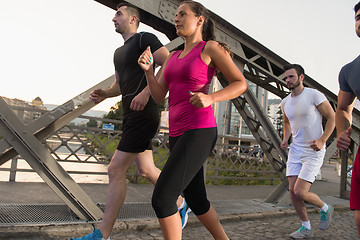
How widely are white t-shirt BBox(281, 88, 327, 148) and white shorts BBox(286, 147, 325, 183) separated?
10cm

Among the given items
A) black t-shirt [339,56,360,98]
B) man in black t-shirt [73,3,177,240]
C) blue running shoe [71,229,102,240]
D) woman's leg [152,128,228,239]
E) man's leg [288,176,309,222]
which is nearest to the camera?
woman's leg [152,128,228,239]

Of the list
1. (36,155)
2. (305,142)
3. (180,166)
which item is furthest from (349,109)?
(36,155)

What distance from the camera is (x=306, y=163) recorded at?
424cm

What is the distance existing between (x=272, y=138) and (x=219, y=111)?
61.8 meters

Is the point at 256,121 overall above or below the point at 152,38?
below

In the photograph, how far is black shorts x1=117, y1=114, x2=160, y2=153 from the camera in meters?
3.11

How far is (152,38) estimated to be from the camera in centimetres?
329

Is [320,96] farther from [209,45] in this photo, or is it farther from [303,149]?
[209,45]

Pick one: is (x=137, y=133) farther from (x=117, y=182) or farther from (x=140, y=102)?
(x=117, y=182)

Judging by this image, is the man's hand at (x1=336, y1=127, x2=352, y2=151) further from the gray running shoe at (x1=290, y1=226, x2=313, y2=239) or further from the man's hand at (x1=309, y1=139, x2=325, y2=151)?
the gray running shoe at (x1=290, y1=226, x2=313, y2=239)

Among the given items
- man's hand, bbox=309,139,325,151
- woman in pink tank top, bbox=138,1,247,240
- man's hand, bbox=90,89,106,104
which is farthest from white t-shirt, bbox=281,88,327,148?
man's hand, bbox=90,89,106,104

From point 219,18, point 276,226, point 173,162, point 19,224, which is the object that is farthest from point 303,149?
point 19,224

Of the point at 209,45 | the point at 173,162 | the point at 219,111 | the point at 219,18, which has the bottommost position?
the point at 219,111

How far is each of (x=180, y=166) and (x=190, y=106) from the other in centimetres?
44
